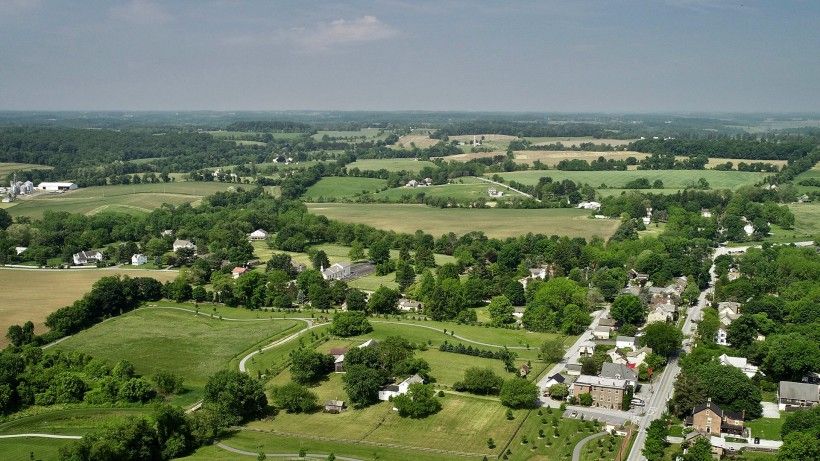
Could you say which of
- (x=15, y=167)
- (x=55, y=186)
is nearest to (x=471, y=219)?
(x=55, y=186)

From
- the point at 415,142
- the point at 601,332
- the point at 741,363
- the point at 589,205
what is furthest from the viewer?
the point at 415,142

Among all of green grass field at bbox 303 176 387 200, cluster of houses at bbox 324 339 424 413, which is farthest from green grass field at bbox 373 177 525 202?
cluster of houses at bbox 324 339 424 413

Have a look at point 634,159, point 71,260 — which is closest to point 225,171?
point 71,260

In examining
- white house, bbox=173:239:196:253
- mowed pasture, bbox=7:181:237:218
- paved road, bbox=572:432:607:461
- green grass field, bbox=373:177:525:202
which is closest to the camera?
paved road, bbox=572:432:607:461

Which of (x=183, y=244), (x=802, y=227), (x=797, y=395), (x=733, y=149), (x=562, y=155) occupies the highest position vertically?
(x=733, y=149)

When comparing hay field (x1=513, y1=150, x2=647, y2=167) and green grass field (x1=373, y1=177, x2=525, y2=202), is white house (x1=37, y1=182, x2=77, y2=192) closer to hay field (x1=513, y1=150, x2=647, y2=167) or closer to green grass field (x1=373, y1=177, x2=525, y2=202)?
green grass field (x1=373, y1=177, x2=525, y2=202)

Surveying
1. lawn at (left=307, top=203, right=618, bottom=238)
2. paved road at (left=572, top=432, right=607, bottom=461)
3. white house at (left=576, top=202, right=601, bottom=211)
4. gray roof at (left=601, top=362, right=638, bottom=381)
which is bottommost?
paved road at (left=572, top=432, right=607, bottom=461)

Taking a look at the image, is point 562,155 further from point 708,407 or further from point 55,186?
point 708,407
